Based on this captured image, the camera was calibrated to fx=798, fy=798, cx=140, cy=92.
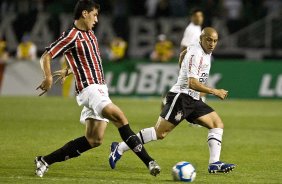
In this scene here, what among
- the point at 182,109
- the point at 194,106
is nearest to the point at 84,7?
the point at 182,109

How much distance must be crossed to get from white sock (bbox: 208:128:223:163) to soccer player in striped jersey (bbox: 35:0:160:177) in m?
1.24

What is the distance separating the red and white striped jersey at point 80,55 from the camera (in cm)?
954

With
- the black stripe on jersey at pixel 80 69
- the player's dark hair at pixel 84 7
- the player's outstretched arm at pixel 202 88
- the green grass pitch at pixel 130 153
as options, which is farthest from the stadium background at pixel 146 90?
the player's dark hair at pixel 84 7

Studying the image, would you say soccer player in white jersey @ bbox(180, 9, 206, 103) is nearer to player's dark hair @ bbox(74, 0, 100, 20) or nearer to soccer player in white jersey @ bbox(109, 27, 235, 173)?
soccer player in white jersey @ bbox(109, 27, 235, 173)

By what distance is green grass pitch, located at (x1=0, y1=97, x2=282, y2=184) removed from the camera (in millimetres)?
9766

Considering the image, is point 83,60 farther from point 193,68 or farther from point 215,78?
point 215,78

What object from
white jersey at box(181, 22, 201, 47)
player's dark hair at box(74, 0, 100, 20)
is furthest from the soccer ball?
white jersey at box(181, 22, 201, 47)

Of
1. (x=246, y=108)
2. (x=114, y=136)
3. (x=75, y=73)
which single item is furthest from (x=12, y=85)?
(x=75, y=73)

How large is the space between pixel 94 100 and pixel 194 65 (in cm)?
156

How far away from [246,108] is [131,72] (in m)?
4.91

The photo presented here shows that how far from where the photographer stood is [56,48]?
374 inches

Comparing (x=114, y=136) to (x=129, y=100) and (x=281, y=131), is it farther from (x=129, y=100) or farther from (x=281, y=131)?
(x=129, y=100)

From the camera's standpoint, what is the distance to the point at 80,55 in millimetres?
9594

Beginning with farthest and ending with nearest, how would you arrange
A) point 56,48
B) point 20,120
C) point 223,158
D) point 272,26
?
point 272,26 → point 20,120 → point 223,158 → point 56,48
